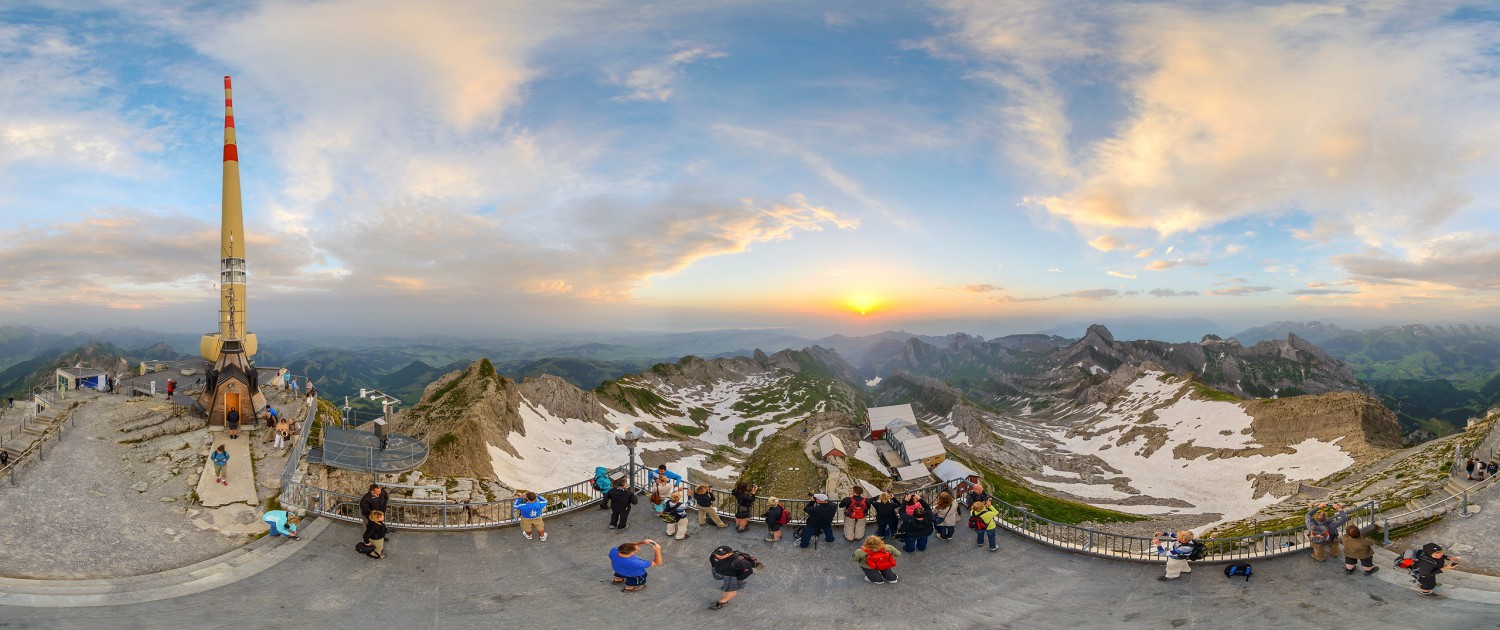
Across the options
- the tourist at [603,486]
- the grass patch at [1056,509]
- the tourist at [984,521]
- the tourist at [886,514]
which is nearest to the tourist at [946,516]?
the tourist at [984,521]

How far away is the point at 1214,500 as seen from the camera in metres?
72.9

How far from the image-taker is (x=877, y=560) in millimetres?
14016

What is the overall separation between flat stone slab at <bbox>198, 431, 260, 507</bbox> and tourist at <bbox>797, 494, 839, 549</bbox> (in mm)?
19422

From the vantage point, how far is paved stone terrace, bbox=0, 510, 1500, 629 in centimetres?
1274

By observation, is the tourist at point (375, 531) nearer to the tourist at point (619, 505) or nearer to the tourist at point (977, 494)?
the tourist at point (619, 505)

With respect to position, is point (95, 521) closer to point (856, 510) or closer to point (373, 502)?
point (373, 502)

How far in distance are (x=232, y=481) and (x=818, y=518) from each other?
22.6 m

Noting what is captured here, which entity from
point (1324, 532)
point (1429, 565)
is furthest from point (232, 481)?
point (1429, 565)

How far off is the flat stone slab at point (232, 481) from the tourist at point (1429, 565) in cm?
3420

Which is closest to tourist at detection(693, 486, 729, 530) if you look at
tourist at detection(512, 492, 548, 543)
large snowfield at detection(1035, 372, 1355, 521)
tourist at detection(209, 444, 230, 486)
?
tourist at detection(512, 492, 548, 543)

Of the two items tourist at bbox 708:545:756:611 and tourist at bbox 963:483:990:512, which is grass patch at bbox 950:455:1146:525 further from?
tourist at bbox 708:545:756:611

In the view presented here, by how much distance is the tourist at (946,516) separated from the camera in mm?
16547

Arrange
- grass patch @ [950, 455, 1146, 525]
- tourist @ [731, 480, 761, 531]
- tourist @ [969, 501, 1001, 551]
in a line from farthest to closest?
grass patch @ [950, 455, 1146, 525] → tourist @ [731, 480, 761, 531] → tourist @ [969, 501, 1001, 551]

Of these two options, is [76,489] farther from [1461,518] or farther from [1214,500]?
[1214,500]
